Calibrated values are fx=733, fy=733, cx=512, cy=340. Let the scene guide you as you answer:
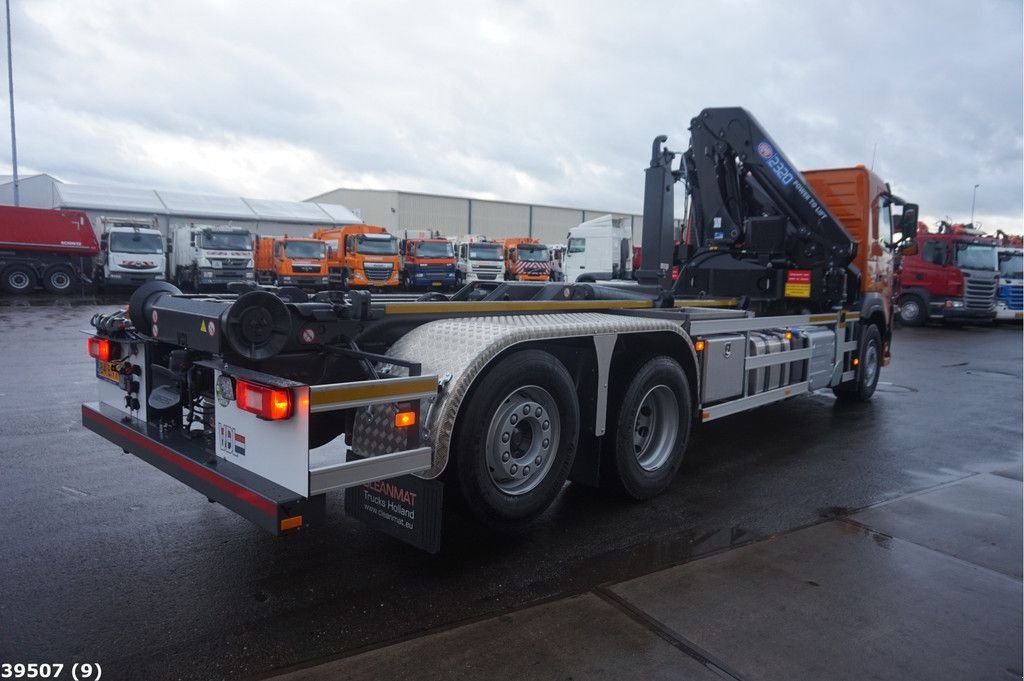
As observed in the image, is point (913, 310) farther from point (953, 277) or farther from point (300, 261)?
point (300, 261)

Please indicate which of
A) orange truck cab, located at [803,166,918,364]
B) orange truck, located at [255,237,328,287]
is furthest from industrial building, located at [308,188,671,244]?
orange truck cab, located at [803,166,918,364]

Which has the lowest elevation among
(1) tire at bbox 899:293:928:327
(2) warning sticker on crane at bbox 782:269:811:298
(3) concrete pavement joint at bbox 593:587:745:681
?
(3) concrete pavement joint at bbox 593:587:745:681

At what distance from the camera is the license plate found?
465 centimetres

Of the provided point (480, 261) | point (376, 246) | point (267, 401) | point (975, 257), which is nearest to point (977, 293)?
point (975, 257)

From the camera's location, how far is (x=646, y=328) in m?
5.07

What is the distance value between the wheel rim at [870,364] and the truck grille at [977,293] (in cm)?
1530

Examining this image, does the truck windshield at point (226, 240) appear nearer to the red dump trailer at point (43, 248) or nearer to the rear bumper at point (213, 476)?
the red dump trailer at point (43, 248)

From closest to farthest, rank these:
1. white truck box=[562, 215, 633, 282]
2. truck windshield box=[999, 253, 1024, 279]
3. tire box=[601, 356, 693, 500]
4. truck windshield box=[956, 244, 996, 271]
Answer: tire box=[601, 356, 693, 500] < truck windshield box=[956, 244, 996, 271] < truck windshield box=[999, 253, 1024, 279] < white truck box=[562, 215, 633, 282]

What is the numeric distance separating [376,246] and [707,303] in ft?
75.5

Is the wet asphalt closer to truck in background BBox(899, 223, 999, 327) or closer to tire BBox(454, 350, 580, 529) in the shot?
tire BBox(454, 350, 580, 529)

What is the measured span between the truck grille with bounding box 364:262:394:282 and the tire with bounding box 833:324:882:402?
851 inches

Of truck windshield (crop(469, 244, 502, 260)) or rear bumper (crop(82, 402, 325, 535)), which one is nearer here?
rear bumper (crop(82, 402, 325, 535))

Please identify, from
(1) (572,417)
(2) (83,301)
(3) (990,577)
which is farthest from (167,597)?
(2) (83,301)

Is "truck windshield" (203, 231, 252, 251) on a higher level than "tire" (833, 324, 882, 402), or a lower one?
higher
